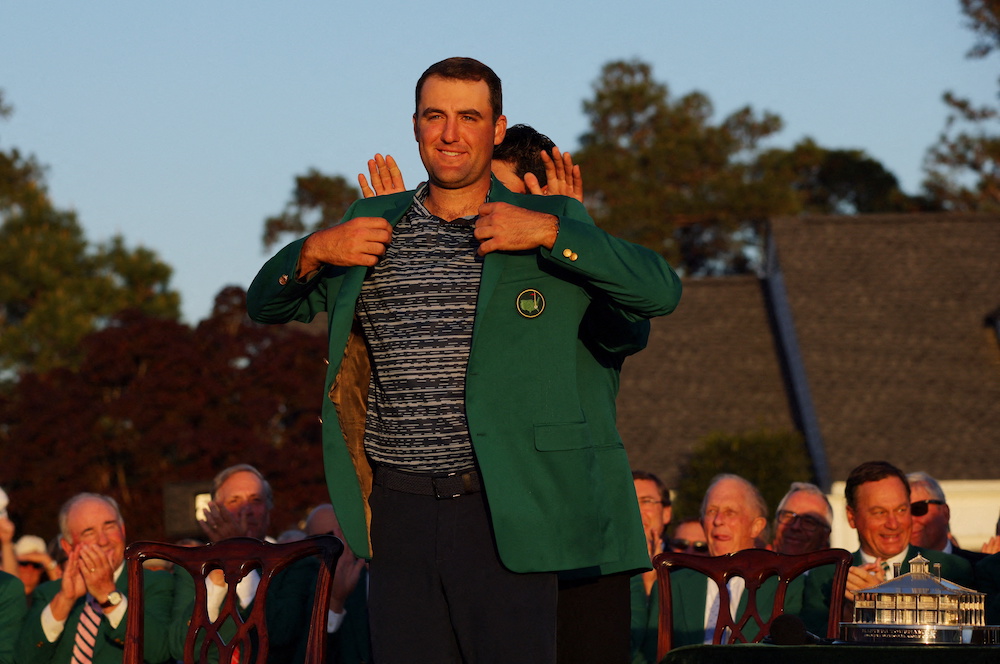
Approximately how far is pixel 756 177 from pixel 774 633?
3650cm

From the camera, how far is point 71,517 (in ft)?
22.2

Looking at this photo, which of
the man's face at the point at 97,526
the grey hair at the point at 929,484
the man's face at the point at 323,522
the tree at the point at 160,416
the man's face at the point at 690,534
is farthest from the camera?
the tree at the point at 160,416

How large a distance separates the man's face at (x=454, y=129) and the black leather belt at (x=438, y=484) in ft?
2.15

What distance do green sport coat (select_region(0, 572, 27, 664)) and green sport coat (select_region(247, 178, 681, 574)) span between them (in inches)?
146

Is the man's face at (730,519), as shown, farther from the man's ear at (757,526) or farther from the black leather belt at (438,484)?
the black leather belt at (438,484)

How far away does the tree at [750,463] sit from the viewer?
1932cm

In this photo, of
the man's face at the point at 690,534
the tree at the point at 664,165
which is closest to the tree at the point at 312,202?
the tree at the point at 664,165

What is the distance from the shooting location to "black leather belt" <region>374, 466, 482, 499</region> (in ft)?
10.5

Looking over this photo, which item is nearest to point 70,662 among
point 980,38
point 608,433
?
point 608,433

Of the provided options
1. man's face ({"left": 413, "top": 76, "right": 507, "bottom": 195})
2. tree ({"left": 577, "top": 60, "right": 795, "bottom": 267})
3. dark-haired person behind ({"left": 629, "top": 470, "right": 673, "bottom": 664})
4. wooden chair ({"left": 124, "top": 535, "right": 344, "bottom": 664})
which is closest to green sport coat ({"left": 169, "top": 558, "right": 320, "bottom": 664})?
dark-haired person behind ({"left": 629, "top": 470, "right": 673, "bottom": 664})

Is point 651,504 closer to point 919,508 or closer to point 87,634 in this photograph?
point 919,508

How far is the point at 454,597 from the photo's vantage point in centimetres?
316

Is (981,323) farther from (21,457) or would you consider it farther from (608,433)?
(608,433)

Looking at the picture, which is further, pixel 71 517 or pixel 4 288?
pixel 4 288
